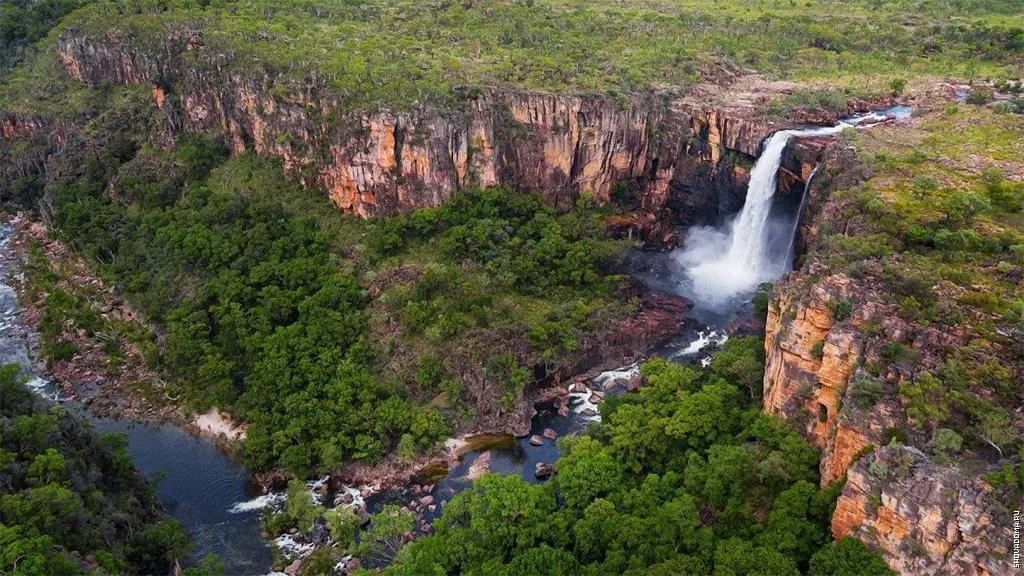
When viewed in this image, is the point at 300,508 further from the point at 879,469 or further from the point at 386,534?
the point at 879,469

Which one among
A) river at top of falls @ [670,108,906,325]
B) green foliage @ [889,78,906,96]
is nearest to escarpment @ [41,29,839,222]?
river at top of falls @ [670,108,906,325]

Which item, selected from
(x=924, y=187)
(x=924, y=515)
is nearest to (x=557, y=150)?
(x=924, y=187)

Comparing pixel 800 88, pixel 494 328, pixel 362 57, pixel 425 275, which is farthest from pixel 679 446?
pixel 362 57

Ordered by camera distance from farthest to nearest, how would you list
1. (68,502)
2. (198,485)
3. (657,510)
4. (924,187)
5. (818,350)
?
(198,485), (924,187), (818,350), (657,510), (68,502)

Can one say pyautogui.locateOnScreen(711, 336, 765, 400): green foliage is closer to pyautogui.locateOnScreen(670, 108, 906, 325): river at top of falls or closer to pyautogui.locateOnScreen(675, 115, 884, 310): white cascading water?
pyautogui.locateOnScreen(670, 108, 906, 325): river at top of falls

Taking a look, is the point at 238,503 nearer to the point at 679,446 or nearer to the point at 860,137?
the point at 679,446

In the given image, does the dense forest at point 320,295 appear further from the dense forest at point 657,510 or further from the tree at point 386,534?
the dense forest at point 657,510
